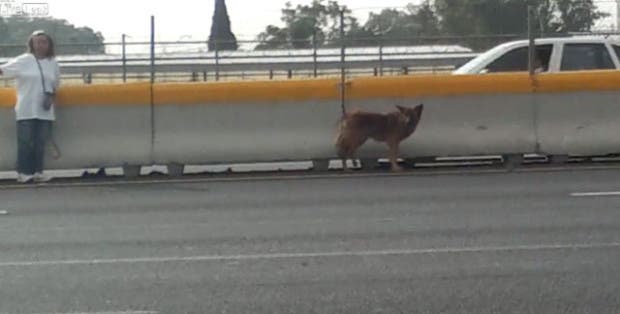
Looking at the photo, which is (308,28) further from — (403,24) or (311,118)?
(311,118)

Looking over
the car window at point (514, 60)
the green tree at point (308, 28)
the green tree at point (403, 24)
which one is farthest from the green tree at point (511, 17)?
the car window at point (514, 60)

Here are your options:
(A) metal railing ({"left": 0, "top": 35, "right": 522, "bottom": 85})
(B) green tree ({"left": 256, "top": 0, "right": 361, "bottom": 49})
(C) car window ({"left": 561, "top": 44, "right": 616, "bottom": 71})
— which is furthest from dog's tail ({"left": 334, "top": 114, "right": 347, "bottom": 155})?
(A) metal railing ({"left": 0, "top": 35, "right": 522, "bottom": 85})

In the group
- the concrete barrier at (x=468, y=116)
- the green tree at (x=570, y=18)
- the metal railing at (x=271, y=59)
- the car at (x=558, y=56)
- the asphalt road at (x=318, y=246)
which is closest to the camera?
the asphalt road at (x=318, y=246)

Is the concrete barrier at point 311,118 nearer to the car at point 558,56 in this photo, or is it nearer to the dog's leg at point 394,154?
the dog's leg at point 394,154

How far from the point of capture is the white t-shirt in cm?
1412

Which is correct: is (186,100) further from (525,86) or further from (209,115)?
(525,86)

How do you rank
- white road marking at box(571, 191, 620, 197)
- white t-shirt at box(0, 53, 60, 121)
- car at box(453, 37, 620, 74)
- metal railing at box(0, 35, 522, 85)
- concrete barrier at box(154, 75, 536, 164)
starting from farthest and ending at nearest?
1. metal railing at box(0, 35, 522, 85)
2. car at box(453, 37, 620, 74)
3. concrete barrier at box(154, 75, 536, 164)
4. white t-shirt at box(0, 53, 60, 121)
5. white road marking at box(571, 191, 620, 197)

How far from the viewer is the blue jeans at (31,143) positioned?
46.4 feet

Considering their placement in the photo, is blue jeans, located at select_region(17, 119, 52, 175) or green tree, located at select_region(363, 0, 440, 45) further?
green tree, located at select_region(363, 0, 440, 45)

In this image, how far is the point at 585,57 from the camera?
56.5ft

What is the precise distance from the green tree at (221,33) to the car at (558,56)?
334 inches

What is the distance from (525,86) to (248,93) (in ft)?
11.4

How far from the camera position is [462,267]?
28.2 ft

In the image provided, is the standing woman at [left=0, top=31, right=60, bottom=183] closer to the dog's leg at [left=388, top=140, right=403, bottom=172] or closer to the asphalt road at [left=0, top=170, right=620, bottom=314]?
the asphalt road at [left=0, top=170, right=620, bottom=314]
